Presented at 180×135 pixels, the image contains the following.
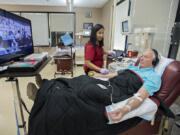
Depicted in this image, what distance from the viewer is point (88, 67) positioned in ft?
6.33

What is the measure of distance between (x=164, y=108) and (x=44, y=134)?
1055 millimetres

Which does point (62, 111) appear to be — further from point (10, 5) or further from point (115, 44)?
point (10, 5)

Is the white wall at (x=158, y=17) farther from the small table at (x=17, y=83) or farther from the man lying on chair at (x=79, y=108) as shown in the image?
the small table at (x=17, y=83)

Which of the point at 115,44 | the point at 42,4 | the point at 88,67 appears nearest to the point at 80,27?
the point at 42,4

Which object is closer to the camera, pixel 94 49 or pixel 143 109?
pixel 143 109

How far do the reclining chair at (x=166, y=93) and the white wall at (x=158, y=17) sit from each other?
1.17 m

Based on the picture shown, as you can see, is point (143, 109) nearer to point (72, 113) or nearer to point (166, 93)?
point (166, 93)

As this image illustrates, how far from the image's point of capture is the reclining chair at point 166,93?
1.26 metres

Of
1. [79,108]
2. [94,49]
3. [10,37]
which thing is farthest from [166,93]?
[10,37]

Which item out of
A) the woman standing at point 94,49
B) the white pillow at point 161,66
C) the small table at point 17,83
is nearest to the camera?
the small table at point 17,83

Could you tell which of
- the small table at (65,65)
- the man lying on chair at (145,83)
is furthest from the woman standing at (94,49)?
the small table at (65,65)

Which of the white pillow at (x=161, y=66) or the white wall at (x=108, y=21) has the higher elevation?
the white wall at (x=108, y=21)

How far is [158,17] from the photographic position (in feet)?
7.96

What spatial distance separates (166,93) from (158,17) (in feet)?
5.60
